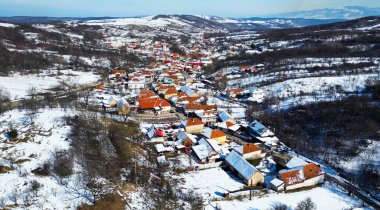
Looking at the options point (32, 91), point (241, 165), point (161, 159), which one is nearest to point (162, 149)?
point (161, 159)

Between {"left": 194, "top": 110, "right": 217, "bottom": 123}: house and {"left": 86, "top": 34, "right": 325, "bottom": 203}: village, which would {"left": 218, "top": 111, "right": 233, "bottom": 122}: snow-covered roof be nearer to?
{"left": 86, "top": 34, "right": 325, "bottom": 203}: village

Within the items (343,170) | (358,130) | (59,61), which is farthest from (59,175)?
(59,61)

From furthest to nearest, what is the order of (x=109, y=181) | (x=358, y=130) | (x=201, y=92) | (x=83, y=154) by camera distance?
(x=201, y=92), (x=358, y=130), (x=83, y=154), (x=109, y=181)

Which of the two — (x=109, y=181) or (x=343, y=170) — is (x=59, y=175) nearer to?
(x=109, y=181)

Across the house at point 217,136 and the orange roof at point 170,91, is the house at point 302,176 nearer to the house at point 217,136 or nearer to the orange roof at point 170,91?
the house at point 217,136

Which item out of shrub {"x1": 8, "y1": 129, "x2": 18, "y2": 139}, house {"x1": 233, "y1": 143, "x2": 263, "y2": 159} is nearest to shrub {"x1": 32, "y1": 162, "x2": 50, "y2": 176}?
shrub {"x1": 8, "y1": 129, "x2": 18, "y2": 139}

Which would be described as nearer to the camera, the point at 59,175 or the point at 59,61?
the point at 59,175

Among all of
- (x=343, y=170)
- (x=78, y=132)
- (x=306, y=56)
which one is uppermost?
(x=306, y=56)
